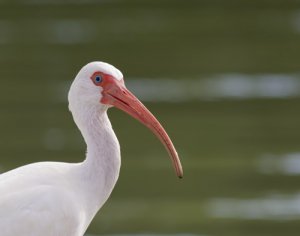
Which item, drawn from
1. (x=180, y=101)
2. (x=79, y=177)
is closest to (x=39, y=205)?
(x=79, y=177)

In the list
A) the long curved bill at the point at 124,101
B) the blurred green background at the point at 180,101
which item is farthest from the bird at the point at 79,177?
the blurred green background at the point at 180,101

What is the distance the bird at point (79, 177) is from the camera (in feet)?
26.8

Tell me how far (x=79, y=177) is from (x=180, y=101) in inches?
359

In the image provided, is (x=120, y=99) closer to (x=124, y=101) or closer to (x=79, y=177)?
(x=124, y=101)

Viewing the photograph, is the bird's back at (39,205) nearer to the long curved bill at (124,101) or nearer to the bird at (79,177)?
the bird at (79,177)

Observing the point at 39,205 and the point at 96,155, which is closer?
the point at 39,205

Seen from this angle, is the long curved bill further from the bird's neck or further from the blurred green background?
the blurred green background

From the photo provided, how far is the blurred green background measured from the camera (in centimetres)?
1388

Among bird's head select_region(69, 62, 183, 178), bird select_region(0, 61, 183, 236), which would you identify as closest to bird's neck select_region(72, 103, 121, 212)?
bird select_region(0, 61, 183, 236)

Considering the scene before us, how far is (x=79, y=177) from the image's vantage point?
841 cm

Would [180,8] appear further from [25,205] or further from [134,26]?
[25,205]

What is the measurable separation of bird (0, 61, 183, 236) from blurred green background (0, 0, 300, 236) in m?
4.63

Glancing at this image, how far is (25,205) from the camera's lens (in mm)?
8156

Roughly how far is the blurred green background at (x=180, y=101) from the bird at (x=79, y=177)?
4626 millimetres
